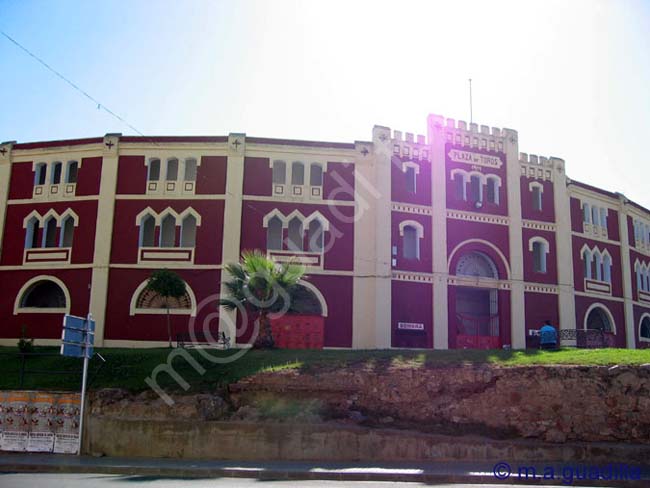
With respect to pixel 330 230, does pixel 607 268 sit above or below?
below

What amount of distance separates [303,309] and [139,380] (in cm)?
1071

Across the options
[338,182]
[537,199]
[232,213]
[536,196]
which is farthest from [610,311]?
[232,213]

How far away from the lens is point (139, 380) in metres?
18.8

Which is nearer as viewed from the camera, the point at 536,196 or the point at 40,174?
the point at 40,174

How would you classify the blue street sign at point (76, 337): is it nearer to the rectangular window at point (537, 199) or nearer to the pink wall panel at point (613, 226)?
the rectangular window at point (537, 199)

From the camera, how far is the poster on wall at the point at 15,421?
681 inches

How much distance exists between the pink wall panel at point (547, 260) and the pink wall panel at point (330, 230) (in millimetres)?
9002

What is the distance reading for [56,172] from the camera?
1203 inches

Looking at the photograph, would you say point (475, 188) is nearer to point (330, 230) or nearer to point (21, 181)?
point (330, 230)

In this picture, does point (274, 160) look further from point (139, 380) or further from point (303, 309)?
point (139, 380)

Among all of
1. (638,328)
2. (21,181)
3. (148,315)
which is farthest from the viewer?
(638,328)

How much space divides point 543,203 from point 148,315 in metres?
20.1

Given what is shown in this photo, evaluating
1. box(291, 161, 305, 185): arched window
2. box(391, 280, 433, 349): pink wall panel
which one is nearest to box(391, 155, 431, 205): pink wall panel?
box(391, 280, 433, 349): pink wall panel

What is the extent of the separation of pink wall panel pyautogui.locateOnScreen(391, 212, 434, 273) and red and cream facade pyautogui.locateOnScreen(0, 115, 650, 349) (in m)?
0.07
